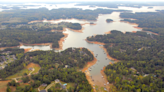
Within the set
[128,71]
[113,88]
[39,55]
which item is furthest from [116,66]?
[39,55]

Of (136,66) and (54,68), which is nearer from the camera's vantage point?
(54,68)

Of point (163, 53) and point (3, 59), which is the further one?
point (163, 53)

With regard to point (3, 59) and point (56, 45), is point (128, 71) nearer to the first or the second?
point (56, 45)

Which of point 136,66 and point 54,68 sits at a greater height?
point 136,66

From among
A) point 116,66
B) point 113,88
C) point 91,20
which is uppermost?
point 91,20
